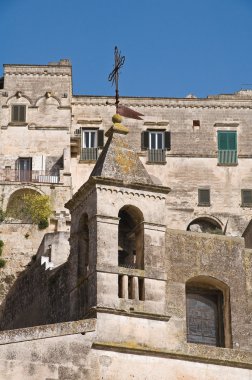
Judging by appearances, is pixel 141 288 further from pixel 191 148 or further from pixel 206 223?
pixel 191 148

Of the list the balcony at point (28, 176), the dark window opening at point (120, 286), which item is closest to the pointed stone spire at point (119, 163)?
the dark window opening at point (120, 286)

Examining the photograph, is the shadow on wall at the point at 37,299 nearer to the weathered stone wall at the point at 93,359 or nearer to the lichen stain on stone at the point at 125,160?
the weathered stone wall at the point at 93,359

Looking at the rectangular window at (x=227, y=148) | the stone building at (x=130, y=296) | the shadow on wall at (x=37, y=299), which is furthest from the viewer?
the rectangular window at (x=227, y=148)

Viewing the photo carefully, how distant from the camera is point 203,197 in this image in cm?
6028

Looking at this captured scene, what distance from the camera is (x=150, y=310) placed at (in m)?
25.8

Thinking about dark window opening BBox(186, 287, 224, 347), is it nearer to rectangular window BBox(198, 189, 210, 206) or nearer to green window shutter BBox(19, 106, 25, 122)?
rectangular window BBox(198, 189, 210, 206)

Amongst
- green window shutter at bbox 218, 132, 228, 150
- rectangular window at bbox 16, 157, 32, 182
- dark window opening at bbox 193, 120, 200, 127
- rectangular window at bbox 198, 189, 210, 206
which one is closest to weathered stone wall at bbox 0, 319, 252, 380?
rectangular window at bbox 16, 157, 32, 182

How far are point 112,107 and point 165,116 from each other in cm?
300

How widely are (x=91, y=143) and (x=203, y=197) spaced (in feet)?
21.7

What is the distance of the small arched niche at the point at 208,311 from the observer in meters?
27.3

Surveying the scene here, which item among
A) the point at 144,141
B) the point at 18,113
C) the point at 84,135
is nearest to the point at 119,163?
the point at 144,141

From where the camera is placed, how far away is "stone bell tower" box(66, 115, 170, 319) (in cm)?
2575

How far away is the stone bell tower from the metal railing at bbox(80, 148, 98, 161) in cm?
3234

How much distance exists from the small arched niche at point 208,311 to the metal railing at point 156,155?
33198mm
